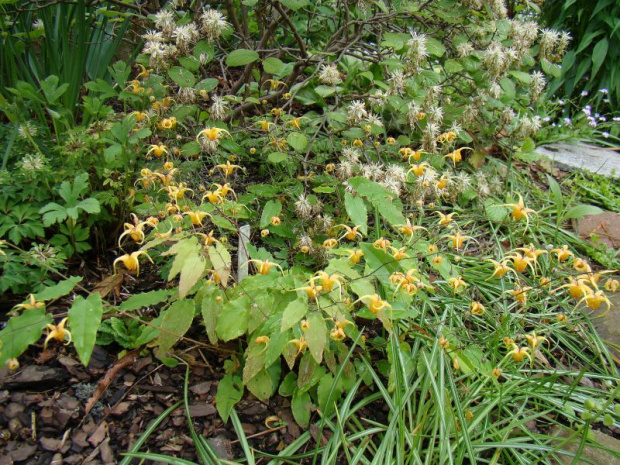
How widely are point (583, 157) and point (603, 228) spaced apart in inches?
38.1

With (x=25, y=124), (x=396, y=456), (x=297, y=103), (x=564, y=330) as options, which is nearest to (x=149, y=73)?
(x=25, y=124)

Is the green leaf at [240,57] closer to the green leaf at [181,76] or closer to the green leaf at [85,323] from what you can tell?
the green leaf at [181,76]

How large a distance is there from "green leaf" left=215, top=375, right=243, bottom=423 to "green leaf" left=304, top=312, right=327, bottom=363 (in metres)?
0.41

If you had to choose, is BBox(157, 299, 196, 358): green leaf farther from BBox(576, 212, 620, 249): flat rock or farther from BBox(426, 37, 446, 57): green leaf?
BBox(576, 212, 620, 249): flat rock

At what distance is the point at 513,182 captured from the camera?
2943mm

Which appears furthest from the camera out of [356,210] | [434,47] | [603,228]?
[603,228]

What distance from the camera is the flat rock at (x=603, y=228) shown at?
2.63m

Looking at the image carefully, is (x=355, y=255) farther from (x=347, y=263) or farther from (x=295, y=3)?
(x=295, y=3)

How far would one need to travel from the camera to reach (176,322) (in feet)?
4.73

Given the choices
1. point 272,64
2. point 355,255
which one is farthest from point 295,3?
point 355,255

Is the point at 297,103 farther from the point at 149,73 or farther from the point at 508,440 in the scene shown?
the point at 508,440

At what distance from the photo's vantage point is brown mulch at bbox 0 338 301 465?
4.74ft

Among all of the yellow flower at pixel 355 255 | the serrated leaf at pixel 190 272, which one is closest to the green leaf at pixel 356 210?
the yellow flower at pixel 355 255

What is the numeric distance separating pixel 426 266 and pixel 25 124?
1.75 metres
